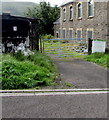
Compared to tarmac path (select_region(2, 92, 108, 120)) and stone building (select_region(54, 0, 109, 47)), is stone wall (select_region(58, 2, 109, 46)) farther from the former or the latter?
tarmac path (select_region(2, 92, 108, 120))

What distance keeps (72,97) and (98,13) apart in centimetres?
1236

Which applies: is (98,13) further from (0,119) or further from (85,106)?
(0,119)

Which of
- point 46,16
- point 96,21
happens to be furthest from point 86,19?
point 46,16

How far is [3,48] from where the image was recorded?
38.6 ft

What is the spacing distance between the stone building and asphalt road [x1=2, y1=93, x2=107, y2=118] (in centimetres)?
1076

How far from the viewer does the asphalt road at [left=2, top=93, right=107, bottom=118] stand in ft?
15.5

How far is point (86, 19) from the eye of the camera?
19.1m

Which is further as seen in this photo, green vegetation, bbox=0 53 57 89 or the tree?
the tree

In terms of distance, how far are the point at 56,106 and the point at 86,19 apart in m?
15.2

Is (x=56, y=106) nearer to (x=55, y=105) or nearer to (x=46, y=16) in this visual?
(x=55, y=105)

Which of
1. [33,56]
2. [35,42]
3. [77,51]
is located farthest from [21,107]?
[77,51]

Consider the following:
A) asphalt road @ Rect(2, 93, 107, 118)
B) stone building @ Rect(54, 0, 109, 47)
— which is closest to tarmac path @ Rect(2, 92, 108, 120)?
asphalt road @ Rect(2, 93, 107, 118)

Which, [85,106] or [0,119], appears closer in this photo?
[0,119]

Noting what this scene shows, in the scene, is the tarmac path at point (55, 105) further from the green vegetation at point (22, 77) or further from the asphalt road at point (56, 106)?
the green vegetation at point (22, 77)
